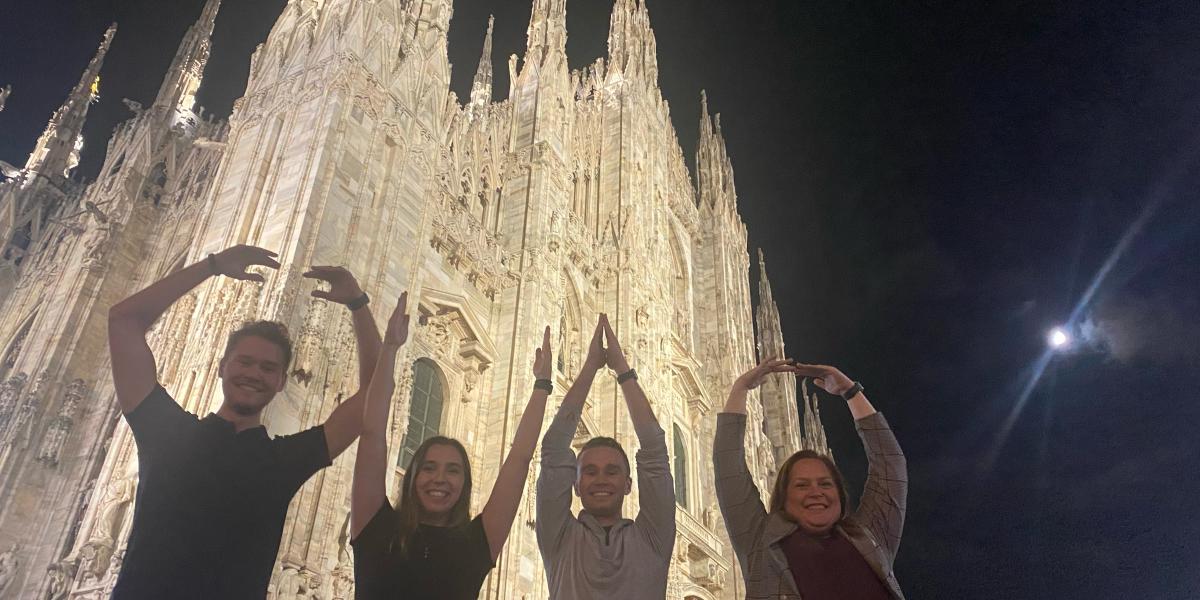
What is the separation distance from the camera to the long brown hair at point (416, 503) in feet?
9.46

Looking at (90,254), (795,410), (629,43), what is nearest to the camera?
(90,254)

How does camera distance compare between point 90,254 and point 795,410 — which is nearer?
point 90,254

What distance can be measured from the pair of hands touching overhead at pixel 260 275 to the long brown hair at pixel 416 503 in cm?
79

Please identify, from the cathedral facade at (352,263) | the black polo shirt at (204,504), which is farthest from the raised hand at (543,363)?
the cathedral facade at (352,263)

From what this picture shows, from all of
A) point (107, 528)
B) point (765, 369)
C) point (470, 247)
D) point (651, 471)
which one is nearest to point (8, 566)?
point (107, 528)

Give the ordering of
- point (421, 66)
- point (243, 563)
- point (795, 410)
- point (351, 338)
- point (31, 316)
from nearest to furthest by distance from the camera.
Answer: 1. point (243, 563)
2. point (351, 338)
3. point (421, 66)
4. point (31, 316)
5. point (795, 410)

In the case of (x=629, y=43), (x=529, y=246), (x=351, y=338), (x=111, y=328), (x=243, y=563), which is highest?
(x=629, y=43)

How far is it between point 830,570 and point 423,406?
10.0 m

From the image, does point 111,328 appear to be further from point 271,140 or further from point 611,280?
point 611,280

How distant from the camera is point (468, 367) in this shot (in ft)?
43.8

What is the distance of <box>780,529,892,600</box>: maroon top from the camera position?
121 inches

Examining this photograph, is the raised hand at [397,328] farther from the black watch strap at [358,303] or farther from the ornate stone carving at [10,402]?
the ornate stone carving at [10,402]

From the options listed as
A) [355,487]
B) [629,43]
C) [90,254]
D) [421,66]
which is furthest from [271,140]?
[629,43]

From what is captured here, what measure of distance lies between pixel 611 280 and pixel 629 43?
1055 cm
